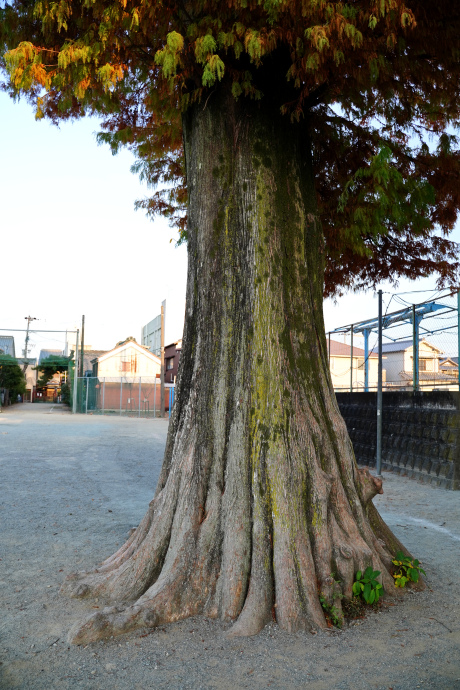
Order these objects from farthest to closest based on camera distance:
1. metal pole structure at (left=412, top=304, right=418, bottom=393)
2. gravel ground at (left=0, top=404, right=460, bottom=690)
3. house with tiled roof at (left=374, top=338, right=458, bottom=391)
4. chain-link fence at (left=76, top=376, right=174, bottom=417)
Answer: chain-link fence at (left=76, top=376, right=174, bottom=417) < metal pole structure at (left=412, top=304, right=418, bottom=393) < house with tiled roof at (left=374, top=338, right=458, bottom=391) < gravel ground at (left=0, top=404, right=460, bottom=690)

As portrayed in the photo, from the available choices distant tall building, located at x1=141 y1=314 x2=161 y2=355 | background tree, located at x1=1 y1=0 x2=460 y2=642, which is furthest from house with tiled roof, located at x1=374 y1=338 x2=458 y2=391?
distant tall building, located at x1=141 y1=314 x2=161 y2=355

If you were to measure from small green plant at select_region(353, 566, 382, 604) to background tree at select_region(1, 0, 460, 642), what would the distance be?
0.08 metres

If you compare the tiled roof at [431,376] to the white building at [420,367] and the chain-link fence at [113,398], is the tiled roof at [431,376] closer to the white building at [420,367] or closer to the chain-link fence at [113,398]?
the white building at [420,367]

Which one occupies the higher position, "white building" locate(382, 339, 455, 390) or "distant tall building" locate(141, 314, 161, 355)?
"distant tall building" locate(141, 314, 161, 355)

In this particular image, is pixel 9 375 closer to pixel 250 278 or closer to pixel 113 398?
pixel 113 398

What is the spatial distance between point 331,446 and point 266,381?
0.76m

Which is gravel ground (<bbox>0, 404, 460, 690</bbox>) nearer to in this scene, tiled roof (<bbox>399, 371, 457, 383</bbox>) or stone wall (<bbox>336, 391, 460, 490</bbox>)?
stone wall (<bbox>336, 391, 460, 490</bbox>)

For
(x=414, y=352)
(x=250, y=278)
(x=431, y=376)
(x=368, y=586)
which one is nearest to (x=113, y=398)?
(x=414, y=352)

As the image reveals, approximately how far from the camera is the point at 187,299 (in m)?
4.69

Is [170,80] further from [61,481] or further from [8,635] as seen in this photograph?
[61,481]

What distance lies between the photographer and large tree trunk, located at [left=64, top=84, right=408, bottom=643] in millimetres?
3748

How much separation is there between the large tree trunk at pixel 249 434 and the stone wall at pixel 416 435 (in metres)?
5.38

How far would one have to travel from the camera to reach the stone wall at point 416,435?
9430mm

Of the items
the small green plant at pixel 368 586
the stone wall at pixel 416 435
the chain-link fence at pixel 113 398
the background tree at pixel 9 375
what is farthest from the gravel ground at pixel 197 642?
the background tree at pixel 9 375
